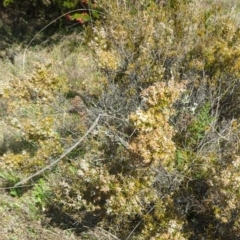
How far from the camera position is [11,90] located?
3619 mm

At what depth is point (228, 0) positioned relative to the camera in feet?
21.0

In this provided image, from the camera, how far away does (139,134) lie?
111 inches

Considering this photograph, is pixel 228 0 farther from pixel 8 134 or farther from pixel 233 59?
pixel 8 134

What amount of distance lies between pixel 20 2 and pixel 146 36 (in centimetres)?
332

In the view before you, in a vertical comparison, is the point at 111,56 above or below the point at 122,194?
above

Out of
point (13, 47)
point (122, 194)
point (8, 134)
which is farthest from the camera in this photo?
point (13, 47)

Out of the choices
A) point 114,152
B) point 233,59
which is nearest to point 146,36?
point 233,59

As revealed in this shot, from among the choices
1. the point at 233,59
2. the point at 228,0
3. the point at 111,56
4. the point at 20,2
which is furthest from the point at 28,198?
the point at 228,0

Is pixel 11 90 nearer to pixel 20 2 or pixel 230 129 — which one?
pixel 230 129

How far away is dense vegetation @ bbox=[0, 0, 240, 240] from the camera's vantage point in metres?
2.97

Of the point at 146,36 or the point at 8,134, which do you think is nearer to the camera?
the point at 146,36

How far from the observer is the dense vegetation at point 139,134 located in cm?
297

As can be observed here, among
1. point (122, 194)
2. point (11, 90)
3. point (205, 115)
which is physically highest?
point (11, 90)

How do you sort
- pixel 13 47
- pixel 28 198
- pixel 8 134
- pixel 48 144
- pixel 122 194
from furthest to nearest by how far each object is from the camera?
pixel 13 47 → pixel 8 134 → pixel 28 198 → pixel 48 144 → pixel 122 194
